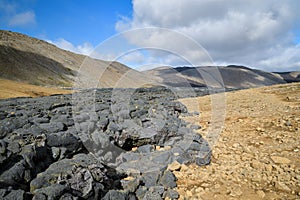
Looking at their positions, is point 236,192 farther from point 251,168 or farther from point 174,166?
point 174,166

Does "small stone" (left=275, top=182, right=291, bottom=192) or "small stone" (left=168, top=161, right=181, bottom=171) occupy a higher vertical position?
"small stone" (left=168, top=161, right=181, bottom=171)

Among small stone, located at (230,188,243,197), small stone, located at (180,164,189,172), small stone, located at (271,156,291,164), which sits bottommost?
small stone, located at (230,188,243,197)

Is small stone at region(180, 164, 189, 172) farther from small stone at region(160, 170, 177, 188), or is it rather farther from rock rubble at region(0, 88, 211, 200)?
small stone at region(160, 170, 177, 188)

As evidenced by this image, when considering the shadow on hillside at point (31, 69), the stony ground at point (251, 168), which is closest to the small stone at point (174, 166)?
the stony ground at point (251, 168)

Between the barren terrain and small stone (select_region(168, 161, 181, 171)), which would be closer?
small stone (select_region(168, 161, 181, 171))

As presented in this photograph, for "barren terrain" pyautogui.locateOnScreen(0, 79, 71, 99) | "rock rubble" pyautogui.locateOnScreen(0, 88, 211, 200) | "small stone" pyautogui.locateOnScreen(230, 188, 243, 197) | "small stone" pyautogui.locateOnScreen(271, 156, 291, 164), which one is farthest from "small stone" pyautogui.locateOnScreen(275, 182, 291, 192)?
"barren terrain" pyautogui.locateOnScreen(0, 79, 71, 99)

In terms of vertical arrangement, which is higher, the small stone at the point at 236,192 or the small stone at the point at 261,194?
the small stone at the point at 261,194

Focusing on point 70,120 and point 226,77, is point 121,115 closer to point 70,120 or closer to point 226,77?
point 70,120

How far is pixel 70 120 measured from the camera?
601 cm

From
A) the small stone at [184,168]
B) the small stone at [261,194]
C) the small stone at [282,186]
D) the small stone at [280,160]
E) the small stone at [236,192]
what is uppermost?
the small stone at [280,160]

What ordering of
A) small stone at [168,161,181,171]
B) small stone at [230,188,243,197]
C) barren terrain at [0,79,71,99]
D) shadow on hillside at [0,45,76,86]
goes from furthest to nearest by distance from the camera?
shadow on hillside at [0,45,76,86], barren terrain at [0,79,71,99], small stone at [168,161,181,171], small stone at [230,188,243,197]

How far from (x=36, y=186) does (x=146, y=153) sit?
2.90m

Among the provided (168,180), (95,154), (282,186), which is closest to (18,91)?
(95,154)

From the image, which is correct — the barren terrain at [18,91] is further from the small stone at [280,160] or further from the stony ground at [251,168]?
the small stone at [280,160]
